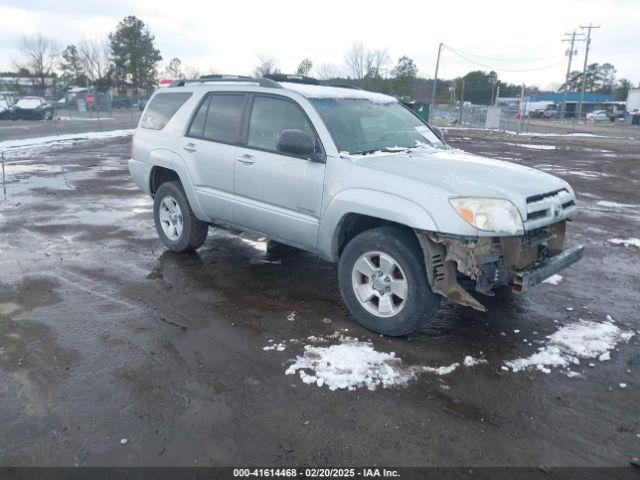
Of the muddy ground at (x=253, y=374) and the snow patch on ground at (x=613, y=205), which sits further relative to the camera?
the snow patch on ground at (x=613, y=205)

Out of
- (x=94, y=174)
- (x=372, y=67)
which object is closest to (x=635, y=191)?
(x=94, y=174)

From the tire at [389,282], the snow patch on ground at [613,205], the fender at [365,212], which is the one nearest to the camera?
the fender at [365,212]

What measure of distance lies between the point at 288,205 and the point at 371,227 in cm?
80

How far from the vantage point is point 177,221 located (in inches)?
244

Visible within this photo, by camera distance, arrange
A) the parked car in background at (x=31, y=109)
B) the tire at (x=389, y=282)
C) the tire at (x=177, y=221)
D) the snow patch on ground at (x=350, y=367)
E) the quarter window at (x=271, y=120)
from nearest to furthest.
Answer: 1. the snow patch on ground at (x=350, y=367)
2. the tire at (x=389, y=282)
3. the quarter window at (x=271, y=120)
4. the tire at (x=177, y=221)
5. the parked car in background at (x=31, y=109)


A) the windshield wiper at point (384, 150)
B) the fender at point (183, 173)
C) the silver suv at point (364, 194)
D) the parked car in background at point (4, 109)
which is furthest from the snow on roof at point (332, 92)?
the parked car in background at point (4, 109)

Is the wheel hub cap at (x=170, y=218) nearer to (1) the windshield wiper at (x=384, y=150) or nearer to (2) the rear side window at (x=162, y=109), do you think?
(2) the rear side window at (x=162, y=109)

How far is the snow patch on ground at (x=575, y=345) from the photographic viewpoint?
3852mm

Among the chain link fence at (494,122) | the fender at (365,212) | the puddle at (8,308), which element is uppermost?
the chain link fence at (494,122)

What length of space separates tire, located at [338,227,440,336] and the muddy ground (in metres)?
0.15

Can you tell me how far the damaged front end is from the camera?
148 inches

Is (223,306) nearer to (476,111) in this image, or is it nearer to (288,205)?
(288,205)

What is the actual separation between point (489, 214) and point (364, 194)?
3.18 ft

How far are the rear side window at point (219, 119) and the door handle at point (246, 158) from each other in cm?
21
